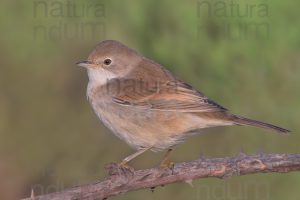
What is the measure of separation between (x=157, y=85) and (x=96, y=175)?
2.24 metres

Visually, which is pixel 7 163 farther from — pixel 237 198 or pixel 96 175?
pixel 237 198

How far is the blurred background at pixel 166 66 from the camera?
33.5ft

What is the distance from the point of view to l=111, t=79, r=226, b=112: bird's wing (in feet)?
27.1

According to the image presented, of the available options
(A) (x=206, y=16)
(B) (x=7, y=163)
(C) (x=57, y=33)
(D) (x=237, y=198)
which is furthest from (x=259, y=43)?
(B) (x=7, y=163)

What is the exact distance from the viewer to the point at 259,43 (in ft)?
34.8

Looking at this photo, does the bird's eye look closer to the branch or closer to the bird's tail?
the bird's tail

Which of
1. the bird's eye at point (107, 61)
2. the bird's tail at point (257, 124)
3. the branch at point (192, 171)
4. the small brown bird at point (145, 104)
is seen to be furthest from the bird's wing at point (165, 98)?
the branch at point (192, 171)
